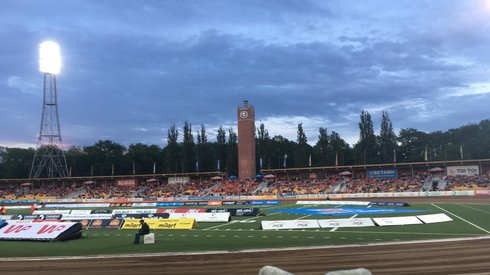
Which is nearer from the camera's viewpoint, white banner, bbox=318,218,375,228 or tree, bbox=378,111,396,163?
white banner, bbox=318,218,375,228

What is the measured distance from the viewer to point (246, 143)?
3506 inches

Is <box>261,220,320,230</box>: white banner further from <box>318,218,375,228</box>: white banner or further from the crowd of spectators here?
the crowd of spectators

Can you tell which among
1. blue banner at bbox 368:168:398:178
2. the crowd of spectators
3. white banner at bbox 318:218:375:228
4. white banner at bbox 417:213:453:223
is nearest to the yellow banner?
white banner at bbox 318:218:375:228

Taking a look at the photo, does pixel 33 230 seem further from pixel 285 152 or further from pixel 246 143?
pixel 285 152

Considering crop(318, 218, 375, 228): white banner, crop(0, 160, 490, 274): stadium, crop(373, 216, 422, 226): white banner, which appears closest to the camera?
crop(0, 160, 490, 274): stadium

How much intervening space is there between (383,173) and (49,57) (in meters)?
71.4

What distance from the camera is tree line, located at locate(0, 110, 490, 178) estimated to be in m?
116

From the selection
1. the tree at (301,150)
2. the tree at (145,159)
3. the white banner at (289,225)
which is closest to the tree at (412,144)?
the tree at (301,150)

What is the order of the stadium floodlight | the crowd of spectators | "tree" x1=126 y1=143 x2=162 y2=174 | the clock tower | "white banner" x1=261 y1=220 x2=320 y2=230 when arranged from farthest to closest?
"tree" x1=126 y1=143 x2=162 y2=174, the clock tower, the stadium floodlight, the crowd of spectators, "white banner" x1=261 y1=220 x2=320 y2=230

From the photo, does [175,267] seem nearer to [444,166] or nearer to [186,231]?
[186,231]

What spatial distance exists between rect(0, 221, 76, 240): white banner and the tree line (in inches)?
3406

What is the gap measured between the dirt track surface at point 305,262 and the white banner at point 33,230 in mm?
6239

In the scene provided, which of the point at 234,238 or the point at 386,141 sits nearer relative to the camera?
the point at 234,238

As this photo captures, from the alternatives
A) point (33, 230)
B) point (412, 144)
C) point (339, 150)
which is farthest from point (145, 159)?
point (33, 230)
